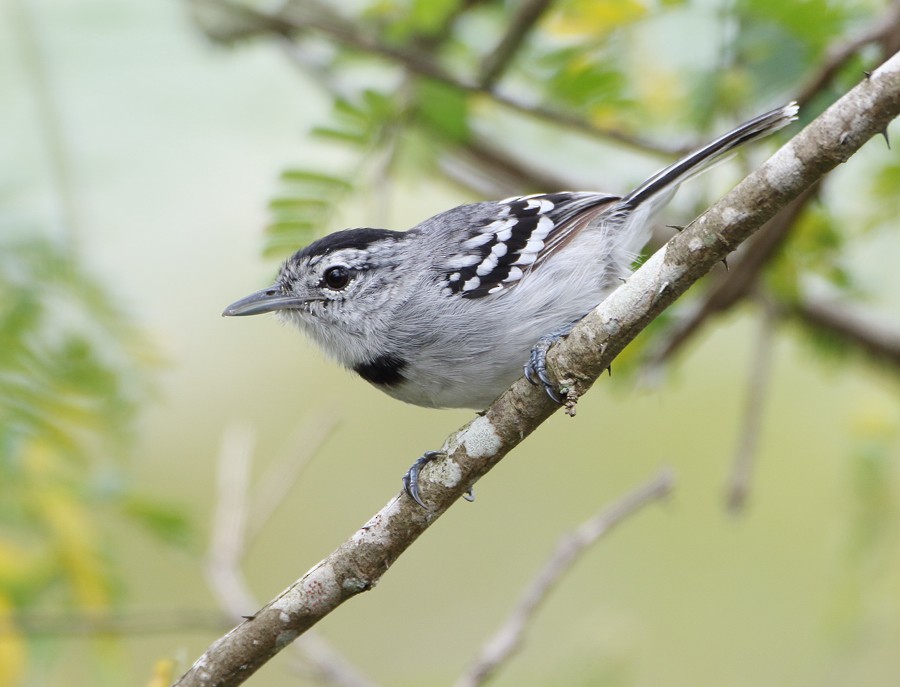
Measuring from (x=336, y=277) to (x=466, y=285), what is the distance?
62cm

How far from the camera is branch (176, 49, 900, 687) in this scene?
215cm

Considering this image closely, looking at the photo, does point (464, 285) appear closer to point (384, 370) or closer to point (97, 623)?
point (384, 370)

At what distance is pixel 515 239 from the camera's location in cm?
381

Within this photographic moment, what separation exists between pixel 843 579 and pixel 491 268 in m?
2.30

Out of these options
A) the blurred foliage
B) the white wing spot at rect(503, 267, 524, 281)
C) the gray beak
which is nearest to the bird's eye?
the gray beak

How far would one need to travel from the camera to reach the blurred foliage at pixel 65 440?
12.4 feet

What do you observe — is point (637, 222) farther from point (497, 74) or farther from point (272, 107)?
point (272, 107)

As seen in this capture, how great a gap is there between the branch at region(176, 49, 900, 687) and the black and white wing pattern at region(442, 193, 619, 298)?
0.91 metres

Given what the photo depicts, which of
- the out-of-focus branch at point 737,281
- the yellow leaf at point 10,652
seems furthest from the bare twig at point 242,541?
the out-of-focus branch at point 737,281

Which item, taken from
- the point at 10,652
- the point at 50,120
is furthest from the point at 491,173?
the point at 10,652

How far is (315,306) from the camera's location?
393cm

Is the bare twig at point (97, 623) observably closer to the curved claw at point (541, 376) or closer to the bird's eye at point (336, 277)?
the bird's eye at point (336, 277)

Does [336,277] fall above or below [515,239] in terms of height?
above

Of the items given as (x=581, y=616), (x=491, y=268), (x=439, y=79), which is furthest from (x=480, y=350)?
(x=581, y=616)
